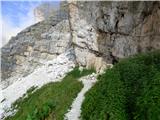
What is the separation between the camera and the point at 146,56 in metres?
30.4

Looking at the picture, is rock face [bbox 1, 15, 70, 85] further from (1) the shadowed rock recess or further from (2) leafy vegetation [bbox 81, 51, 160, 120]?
(2) leafy vegetation [bbox 81, 51, 160, 120]

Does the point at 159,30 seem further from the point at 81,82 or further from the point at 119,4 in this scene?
the point at 81,82

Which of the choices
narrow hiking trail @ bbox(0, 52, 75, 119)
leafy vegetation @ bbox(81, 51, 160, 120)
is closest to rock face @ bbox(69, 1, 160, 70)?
narrow hiking trail @ bbox(0, 52, 75, 119)

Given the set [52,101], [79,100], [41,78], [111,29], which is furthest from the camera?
[41,78]

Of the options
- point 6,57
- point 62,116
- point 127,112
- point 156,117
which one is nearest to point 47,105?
point 62,116

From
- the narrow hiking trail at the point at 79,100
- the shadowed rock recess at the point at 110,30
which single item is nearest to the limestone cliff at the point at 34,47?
the shadowed rock recess at the point at 110,30

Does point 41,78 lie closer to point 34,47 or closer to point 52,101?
point 52,101

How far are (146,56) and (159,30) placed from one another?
4927 millimetres

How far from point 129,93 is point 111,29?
1167 centimetres

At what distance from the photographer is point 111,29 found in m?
38.8

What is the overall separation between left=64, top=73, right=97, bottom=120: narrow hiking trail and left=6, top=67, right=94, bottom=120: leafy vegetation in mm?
297

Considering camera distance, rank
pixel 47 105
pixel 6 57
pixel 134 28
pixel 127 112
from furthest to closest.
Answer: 1. pixel 6 57
2. pixel 134 28
3. pixel 47 105
4. pixel 127 112

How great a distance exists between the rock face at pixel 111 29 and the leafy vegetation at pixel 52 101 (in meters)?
2.10

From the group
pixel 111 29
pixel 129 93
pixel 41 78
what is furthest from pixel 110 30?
pixel 129 93
